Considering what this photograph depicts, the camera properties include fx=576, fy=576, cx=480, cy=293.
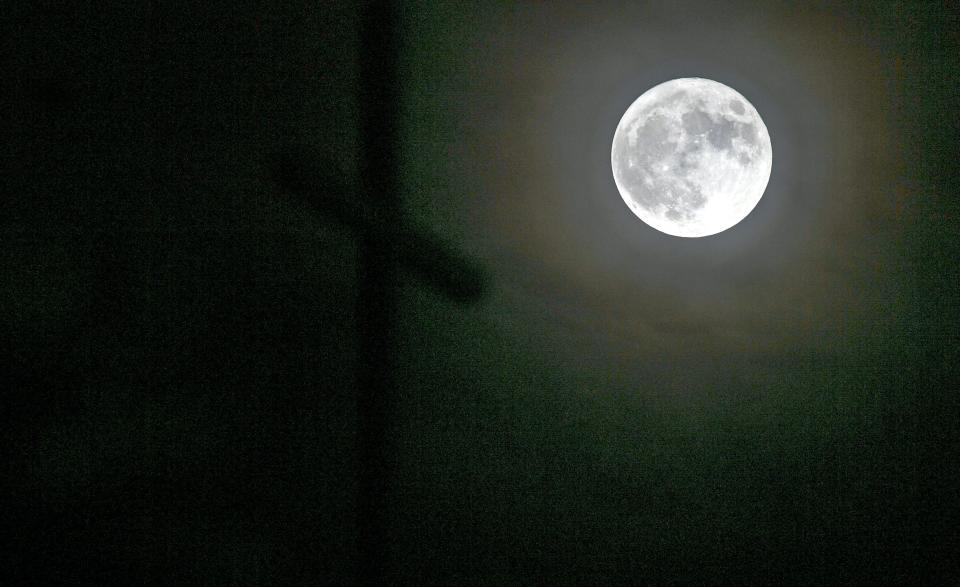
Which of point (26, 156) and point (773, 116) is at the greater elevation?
point (773, 116)

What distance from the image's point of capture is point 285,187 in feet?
4.12

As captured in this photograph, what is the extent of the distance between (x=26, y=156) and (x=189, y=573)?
97 cm

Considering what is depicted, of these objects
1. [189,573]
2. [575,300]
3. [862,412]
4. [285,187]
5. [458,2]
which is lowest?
[189,573]

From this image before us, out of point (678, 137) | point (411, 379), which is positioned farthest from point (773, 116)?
point (411, 379)

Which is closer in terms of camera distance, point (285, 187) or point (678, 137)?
point (678, 137)

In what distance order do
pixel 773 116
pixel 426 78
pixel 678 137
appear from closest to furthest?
pixel 678 137
pixel 773 116
pixel 426 78

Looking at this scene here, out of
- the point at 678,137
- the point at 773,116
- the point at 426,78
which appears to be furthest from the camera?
the point at 426,78

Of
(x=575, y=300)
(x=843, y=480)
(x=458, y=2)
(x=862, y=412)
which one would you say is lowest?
A: (x=843, y=480)

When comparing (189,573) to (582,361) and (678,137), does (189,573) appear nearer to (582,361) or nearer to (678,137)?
(582,361)

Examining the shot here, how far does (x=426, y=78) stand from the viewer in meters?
1.22

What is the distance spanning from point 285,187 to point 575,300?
675 mm

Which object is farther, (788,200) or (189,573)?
(189,573)

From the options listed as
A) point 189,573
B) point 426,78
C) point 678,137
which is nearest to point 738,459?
point 678,137

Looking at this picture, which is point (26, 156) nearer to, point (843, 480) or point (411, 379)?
point (411, 379)
